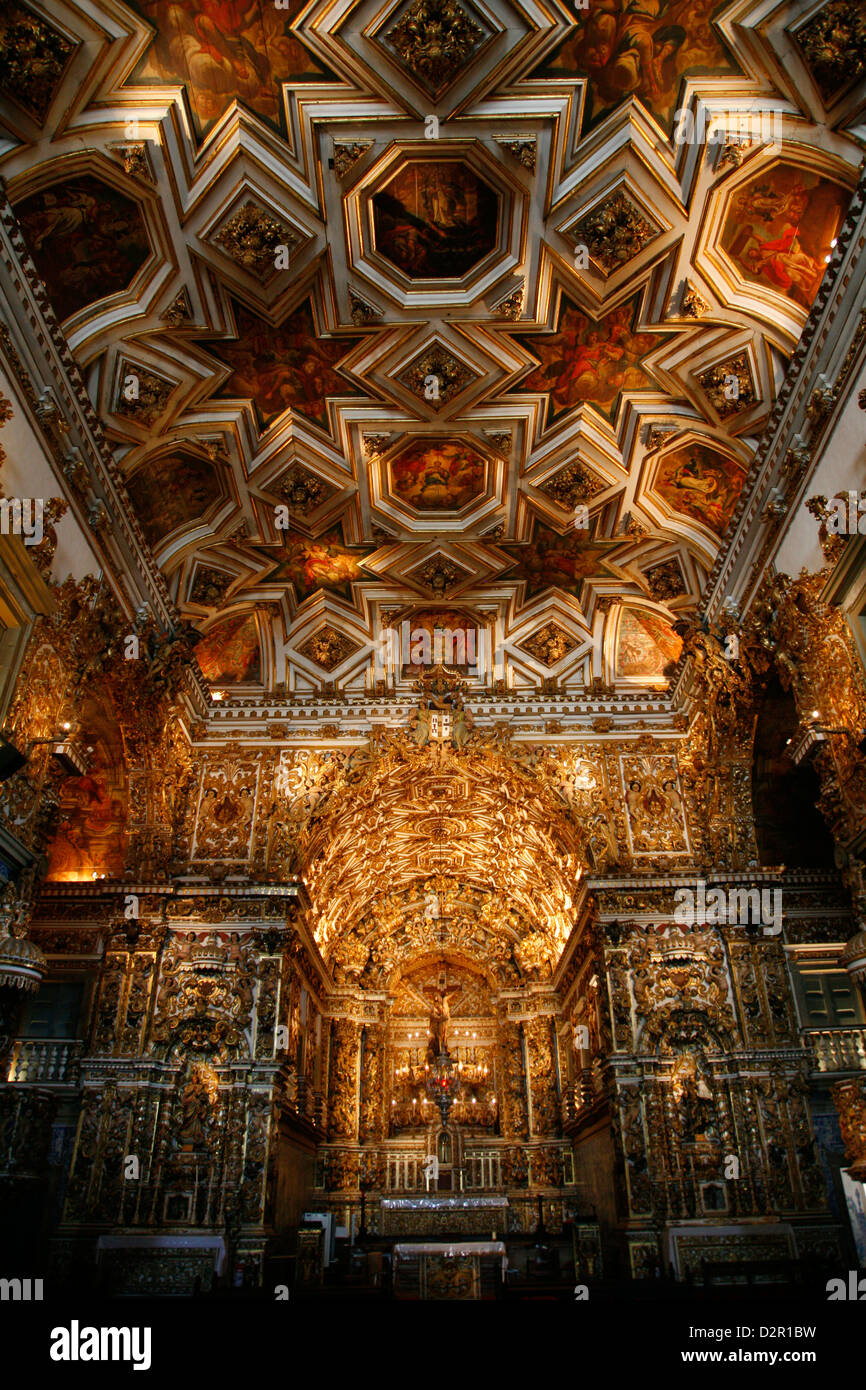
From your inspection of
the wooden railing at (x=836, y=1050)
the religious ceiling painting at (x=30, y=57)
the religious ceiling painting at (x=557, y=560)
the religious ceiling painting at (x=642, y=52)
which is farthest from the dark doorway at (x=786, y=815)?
the religious ceiling painting at (x=30, y=57)

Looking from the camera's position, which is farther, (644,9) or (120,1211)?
(120,1211)

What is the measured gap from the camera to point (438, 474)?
16.4 m

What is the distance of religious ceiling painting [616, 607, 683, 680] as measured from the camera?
19031 mm

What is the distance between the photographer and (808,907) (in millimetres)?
17391

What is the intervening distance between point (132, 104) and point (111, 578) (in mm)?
6478

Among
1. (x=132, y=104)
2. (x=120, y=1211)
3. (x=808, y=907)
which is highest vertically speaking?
(x=132, y=104)

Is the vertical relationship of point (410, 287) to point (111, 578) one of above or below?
above

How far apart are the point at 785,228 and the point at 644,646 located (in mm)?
9479

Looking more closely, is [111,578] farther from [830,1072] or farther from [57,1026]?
[830,1072]

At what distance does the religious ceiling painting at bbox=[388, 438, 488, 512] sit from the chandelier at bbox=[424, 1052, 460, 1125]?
50.5 ft
